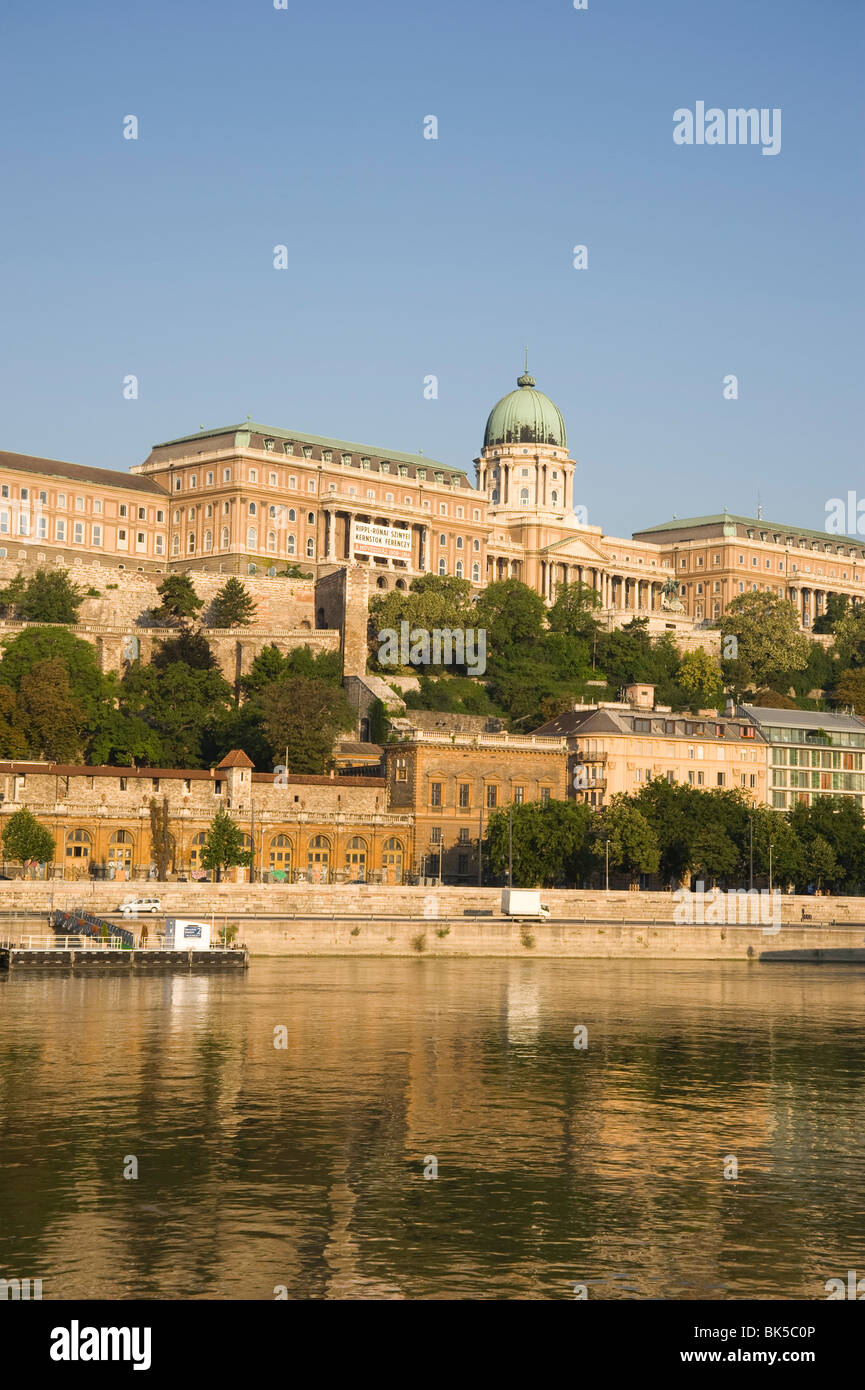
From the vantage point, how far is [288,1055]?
51125 millimetres

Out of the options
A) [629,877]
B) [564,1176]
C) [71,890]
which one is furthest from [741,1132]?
[629,877]

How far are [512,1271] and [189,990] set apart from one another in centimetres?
4293

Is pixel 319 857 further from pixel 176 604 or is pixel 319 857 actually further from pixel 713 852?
pixel 176 604

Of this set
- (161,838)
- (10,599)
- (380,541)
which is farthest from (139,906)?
(380,541)

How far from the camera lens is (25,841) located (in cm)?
9462

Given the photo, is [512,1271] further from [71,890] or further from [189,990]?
[71,890]

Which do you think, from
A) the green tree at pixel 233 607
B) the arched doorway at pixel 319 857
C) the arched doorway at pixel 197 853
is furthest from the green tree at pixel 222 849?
the green tree at pixel 233 607

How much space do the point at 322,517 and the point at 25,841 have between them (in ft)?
218

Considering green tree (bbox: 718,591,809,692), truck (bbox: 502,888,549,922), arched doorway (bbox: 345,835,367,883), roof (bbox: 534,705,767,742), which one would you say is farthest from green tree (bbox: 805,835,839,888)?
green tree (bbox: 718,591,809,692)

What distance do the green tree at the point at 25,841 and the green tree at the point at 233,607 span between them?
37227mm

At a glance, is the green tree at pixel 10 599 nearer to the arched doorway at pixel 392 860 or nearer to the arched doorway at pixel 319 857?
the arched doorway at pixel 319 857

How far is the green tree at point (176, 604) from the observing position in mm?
129750

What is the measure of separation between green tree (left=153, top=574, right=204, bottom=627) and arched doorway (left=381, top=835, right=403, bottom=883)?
93.3 feet

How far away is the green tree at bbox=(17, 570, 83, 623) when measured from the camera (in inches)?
4968
